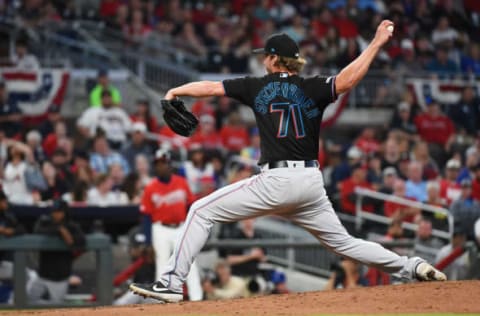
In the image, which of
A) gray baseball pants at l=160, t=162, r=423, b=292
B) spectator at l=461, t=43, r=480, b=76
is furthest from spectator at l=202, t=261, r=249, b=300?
spectator at l=461, t=43, r=480, b=76

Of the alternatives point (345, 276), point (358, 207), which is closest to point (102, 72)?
point (358, 207)

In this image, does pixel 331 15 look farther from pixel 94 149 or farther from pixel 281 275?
pixel 281 275

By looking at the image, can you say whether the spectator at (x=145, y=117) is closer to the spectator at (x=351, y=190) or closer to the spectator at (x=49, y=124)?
the spectator at (x=49, y=124)

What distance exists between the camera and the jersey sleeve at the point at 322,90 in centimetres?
793

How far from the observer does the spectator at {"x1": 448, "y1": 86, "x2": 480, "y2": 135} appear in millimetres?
19609

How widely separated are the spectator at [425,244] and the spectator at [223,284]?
2.01 metres

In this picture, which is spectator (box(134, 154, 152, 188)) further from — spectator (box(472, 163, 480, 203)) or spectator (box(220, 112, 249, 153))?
spectator (box(472, 163, 480, 203))

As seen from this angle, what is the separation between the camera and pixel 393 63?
69.7ft

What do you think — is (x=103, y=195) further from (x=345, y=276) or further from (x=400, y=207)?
(x=400, y=207)

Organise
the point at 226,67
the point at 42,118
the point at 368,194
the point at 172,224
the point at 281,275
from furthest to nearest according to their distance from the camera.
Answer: the point at 226,67 < the point at 42,118 < the point at 368,194 < the point at 281,275 < the point at 172,224

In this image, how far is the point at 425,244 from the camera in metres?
13.5

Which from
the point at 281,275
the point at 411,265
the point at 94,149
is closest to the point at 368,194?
the point at 281,275

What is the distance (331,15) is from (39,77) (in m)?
6.80

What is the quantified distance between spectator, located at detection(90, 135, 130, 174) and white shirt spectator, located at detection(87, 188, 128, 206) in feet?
3.26
